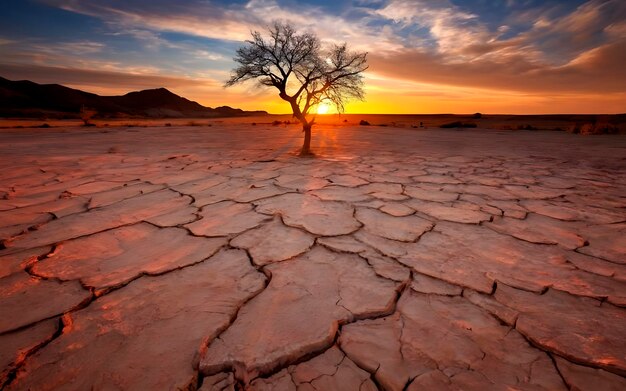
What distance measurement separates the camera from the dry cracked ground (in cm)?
83

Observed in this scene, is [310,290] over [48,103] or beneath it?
beneath

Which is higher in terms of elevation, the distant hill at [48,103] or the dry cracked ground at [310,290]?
the distant hill at [48,103]

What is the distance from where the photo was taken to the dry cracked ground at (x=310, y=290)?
32.9 inches

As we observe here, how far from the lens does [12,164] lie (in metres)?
3.78

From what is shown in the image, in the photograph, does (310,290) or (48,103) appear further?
(48,103)

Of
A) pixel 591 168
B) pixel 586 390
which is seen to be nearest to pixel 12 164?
pixel 586 390

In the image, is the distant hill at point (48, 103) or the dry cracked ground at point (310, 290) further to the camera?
the distant hill at point (48, 103)

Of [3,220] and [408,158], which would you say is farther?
[408,158]

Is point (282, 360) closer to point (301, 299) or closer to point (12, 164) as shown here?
point (301, 299)

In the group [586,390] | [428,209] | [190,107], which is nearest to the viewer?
[586,390]

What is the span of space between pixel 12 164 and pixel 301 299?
4.90 m

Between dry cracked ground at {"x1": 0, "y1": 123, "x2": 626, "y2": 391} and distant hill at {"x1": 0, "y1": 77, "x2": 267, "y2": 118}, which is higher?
distant hill at {"x1": 0, "y1": 77, "x2": 267, "y2": 118}

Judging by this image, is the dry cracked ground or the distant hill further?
the distant hill

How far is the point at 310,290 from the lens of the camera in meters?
1.19
